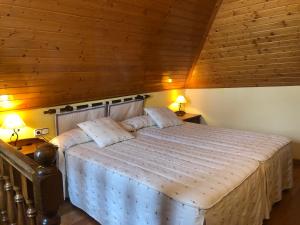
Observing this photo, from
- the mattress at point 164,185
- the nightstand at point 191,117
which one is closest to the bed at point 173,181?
the mattress at point 164,185

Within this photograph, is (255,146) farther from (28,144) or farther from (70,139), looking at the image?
(28,144)

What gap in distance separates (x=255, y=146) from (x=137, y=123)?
5.17ft

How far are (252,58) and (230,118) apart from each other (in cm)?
121

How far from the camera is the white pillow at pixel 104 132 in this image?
112 inches

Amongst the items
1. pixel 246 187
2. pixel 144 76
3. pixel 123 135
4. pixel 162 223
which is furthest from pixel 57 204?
pixel 144 76

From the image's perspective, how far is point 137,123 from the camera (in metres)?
3.58

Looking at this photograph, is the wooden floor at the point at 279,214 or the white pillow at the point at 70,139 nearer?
the wooden floor at the point at 279,214

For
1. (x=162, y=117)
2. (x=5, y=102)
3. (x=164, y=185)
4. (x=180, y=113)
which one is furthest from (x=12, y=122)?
(x=180, y=113)

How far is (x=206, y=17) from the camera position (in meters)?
3.48

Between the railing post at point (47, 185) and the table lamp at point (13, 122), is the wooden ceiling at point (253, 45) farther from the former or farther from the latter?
the railing post at point (47, 185)

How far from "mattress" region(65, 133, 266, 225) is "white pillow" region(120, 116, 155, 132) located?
67 centimetres

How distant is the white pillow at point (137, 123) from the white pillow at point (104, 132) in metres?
0.29

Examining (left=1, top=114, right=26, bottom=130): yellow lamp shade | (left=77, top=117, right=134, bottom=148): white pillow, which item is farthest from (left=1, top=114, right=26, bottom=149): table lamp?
(left=77, top=117, right=134, bottom=148): white pillow

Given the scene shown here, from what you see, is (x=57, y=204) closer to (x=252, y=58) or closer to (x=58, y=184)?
(x=58, y=184)
